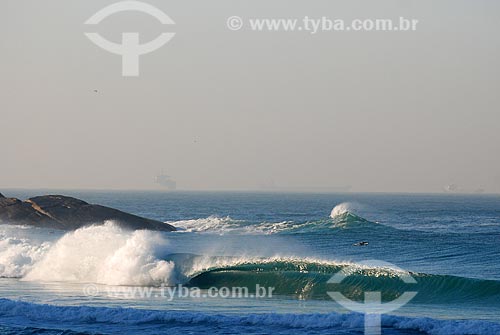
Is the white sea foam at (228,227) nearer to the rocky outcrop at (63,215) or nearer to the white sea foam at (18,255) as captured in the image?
the rocky outcrop at (63,215)

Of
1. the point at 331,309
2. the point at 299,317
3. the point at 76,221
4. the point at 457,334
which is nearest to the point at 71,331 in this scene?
the point at 299,317

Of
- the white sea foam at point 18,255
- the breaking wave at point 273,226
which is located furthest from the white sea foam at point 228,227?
the white sea foam at point 18,255

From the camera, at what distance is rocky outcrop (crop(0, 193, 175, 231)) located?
186 feet

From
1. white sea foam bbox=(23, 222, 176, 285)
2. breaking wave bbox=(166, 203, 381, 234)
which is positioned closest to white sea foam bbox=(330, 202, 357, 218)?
breaking wave bbox=(166, 203, 381, 234)

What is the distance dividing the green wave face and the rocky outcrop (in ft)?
83.5

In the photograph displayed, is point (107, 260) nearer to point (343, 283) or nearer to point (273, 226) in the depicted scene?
point (343, 283)

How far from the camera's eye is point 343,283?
29.7m

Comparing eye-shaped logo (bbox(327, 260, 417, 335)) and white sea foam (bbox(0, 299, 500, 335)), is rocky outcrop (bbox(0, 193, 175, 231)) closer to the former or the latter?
eye-shaped logo (bbox(327, 260, 417, 335))

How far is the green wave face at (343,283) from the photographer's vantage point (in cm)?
2816

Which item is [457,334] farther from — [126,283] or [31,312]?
[126,283]

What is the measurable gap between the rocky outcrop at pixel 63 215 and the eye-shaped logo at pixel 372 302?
92.2 feet

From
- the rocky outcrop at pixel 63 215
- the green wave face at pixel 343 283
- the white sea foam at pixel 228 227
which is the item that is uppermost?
the rocky outcrop at pixel 63 215

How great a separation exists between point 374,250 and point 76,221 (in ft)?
69.7

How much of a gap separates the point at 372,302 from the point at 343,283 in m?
3.16
